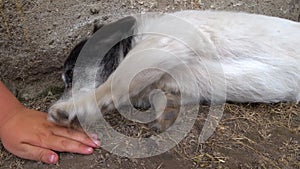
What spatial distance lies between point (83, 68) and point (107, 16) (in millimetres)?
474

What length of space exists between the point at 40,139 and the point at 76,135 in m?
0.13

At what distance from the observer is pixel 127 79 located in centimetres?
159

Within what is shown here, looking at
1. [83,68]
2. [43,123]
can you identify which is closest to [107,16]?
[83,68]

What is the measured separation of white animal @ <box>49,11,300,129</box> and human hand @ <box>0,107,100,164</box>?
0.10 meters

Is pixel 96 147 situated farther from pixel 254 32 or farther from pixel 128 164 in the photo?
pixel 254 32

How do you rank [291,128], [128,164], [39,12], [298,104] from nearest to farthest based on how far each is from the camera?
[128,164], [291,128], [298,104], [39,12]

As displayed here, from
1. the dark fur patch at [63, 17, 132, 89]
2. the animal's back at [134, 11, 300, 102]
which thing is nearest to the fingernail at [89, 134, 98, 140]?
the dark fur patch at [63, 17, 132, 89]

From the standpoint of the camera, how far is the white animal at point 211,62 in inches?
63.4

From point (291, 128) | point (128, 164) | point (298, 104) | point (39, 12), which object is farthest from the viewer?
point (39, 12)

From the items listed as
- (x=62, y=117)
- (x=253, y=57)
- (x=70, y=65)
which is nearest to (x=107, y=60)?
(x=70, y=65)

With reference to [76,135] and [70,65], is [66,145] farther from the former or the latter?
[70,65]

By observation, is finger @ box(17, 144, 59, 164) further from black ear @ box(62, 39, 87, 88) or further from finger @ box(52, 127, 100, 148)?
black ear @ box(62, 39, 87, 88)

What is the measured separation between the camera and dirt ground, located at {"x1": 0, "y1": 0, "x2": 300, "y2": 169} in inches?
56.3

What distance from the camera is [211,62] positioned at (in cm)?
168
